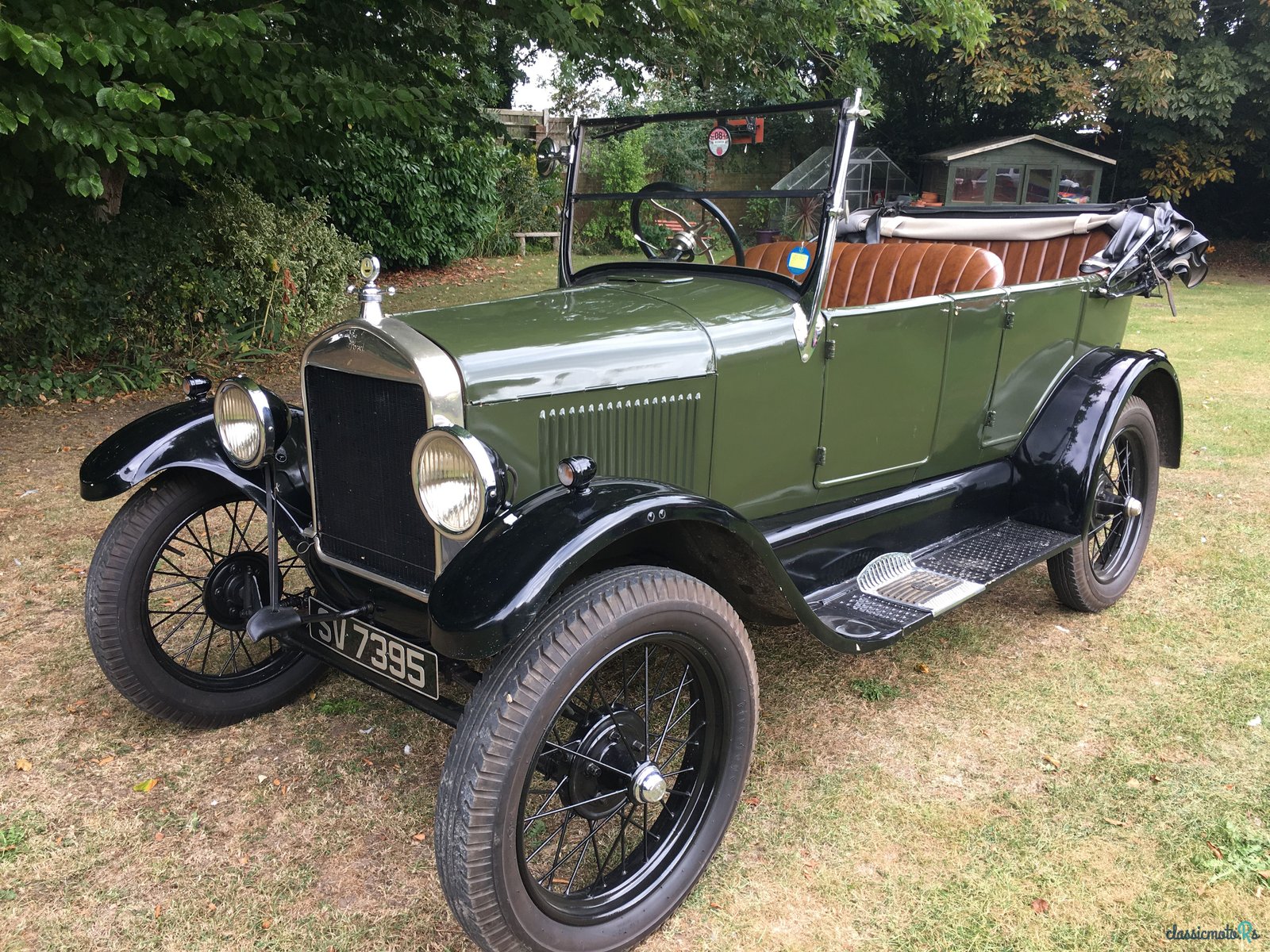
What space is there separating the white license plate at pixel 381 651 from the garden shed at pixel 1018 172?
14.9m

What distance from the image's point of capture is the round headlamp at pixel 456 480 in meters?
2.09

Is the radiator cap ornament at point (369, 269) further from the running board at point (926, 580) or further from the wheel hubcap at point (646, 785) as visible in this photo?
the running board at point (926, 580)

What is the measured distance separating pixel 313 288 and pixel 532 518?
304 inches

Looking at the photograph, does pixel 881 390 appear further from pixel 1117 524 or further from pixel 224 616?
pixel 224 616

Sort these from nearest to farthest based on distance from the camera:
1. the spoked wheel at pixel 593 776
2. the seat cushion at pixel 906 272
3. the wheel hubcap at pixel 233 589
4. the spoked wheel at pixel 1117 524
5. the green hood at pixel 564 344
Result: the spoked wheel at pixel 593 776 → the green hood at pixel 564 344 → the wheel hubcap at pixel 233 589 → the seat cushion at pixel 906 272 → the spoked wheel at pixel 1117 524

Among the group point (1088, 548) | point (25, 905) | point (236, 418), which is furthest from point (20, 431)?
point (1088, 548)

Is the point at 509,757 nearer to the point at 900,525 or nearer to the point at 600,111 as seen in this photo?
the point at 900,525

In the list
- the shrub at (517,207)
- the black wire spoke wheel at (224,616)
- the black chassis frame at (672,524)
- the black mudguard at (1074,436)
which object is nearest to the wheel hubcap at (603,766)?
the black chassis frame at (672,524)

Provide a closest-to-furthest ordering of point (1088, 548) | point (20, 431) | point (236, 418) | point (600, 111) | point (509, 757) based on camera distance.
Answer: point (509, 757) < point (236, 418) < point (1088, 548) < point (20, 431) < point (600, 111)

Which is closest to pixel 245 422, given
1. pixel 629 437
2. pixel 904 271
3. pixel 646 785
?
pixel 629 437

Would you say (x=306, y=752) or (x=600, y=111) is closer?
(x=306, y=752)

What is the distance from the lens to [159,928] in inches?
87.0

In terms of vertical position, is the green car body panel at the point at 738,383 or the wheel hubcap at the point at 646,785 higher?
the green car body panel at the point at 738,383

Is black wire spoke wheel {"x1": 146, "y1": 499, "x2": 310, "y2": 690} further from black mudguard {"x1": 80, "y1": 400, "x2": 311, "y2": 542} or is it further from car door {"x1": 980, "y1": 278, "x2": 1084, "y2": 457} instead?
car door {"x1": 980, "y1": 278, "x2": 1084, "y2": 457}
